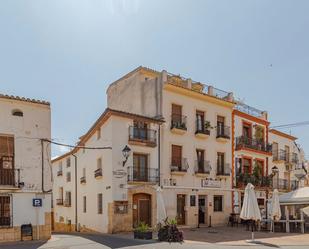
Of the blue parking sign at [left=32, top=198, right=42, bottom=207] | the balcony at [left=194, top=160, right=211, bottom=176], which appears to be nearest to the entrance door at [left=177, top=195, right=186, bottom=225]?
the balcony at [left=194, top=160, right=211, bottom=176]

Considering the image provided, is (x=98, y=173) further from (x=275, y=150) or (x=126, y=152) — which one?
(x=275, y=150)

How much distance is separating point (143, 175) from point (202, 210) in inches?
241

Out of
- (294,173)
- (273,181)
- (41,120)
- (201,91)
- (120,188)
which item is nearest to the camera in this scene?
(41,120)

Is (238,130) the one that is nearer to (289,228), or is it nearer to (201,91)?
(201,91)

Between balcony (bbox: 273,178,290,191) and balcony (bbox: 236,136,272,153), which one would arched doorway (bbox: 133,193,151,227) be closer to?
balcony (bbox: 236,136,272,153)

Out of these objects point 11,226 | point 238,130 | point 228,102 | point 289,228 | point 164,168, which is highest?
point 228,102

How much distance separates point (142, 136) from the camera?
75.1 ft

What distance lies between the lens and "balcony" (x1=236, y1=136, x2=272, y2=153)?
1136 inches

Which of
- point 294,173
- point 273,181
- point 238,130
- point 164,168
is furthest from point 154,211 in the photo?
point 294,173

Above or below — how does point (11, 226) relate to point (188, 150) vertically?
below

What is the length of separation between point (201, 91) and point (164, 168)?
715 cm

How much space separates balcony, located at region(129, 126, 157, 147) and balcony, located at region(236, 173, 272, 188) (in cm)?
926

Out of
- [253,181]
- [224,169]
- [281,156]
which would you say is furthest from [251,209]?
[281,156]

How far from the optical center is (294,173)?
37.8 m
